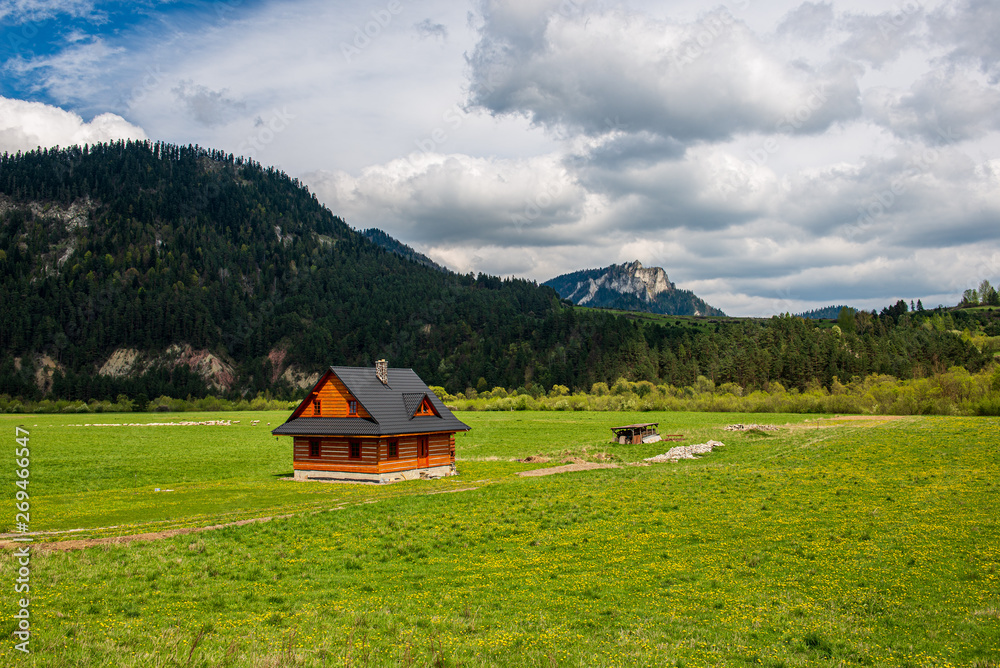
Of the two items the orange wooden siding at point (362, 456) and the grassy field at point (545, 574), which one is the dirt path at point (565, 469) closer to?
the grassy field at point (545, 574)

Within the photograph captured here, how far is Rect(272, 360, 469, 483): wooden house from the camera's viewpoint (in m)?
42.6

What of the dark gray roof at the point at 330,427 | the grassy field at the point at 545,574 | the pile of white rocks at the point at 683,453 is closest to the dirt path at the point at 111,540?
the grassy field at the point at 545,574

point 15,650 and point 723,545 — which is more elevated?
point 15,650

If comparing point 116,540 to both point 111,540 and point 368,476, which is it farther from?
point 368,476

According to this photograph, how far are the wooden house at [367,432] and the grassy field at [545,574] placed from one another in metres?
4.12

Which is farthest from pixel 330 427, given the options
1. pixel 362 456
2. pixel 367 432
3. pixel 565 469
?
pixel 565 469

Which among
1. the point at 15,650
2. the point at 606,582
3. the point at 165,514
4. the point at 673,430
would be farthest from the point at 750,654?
the point at 673,430

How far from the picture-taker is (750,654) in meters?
12.7

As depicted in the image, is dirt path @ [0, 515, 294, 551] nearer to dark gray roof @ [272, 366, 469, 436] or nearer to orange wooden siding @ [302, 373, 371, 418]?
dark gray roof @ [272, 366, 469, 436]

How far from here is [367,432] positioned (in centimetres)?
4128

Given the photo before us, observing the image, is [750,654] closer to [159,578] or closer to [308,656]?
[308,656]

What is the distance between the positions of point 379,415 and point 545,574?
26117 millimetres

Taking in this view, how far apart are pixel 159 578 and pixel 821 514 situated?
2535cm

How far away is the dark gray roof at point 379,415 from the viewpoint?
139ft
